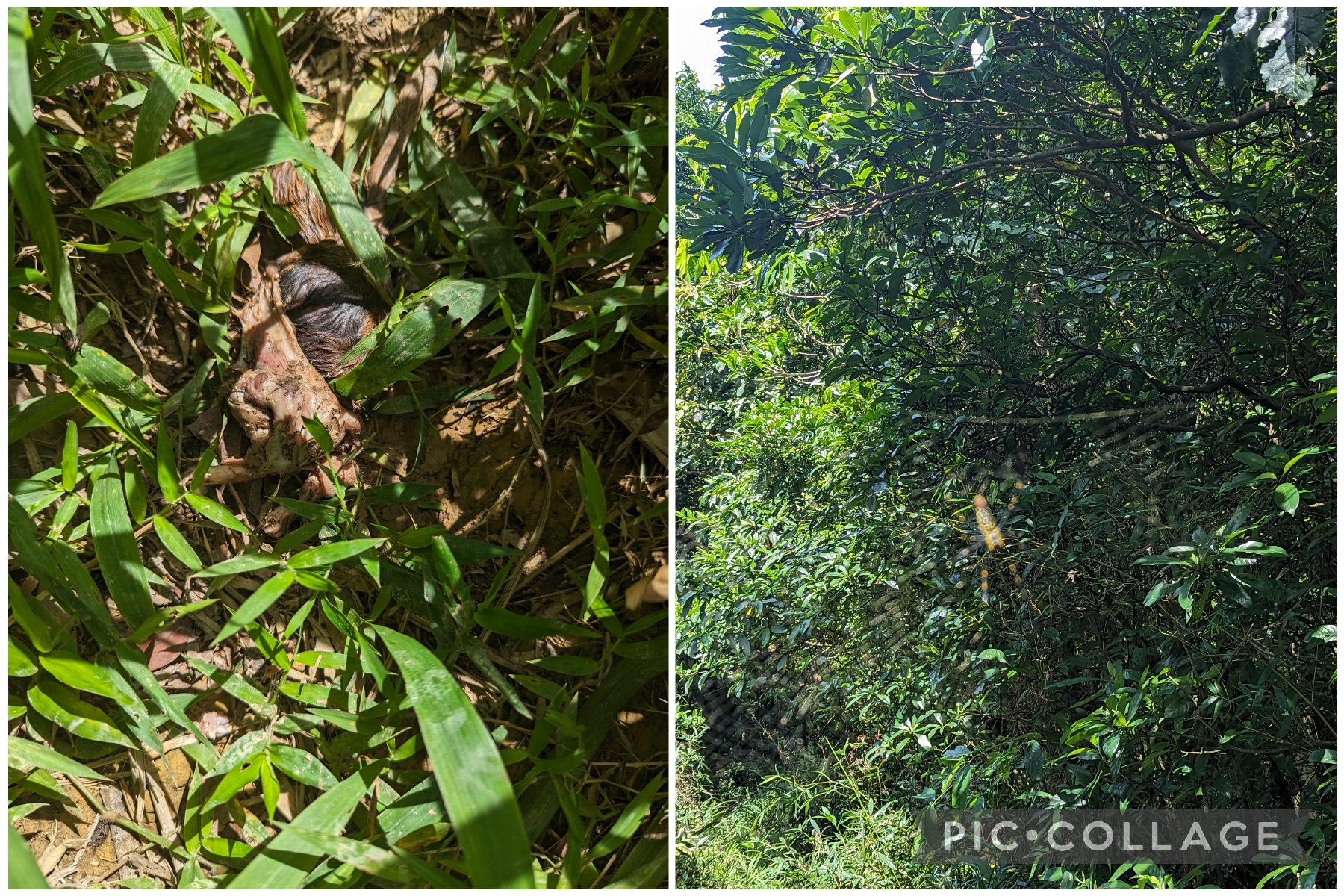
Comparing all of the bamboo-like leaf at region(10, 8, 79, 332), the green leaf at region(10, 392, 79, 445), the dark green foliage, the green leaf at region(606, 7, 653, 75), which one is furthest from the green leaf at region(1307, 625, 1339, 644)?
the green leaf at region(10, 392, 79, 445)

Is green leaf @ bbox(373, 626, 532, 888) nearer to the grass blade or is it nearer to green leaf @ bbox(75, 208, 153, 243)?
the grass blade

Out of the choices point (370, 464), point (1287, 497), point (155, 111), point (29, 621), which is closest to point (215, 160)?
point (155, 111)

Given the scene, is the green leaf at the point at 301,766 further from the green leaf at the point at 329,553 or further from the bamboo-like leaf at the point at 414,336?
the bamboo-like leaf at the point at 414,336

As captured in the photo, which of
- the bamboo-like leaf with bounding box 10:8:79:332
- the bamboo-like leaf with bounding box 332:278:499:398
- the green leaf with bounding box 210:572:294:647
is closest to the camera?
the bamboo-like leaf with bounding box 10:8:79:332

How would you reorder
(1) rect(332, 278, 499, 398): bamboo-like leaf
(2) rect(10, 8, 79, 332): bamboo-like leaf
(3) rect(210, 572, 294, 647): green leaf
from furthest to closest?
(1) rect(332, 278, 499, 398): bamboo-like leaf
(3) rect(210, 572, 294, 647): green leaf
(2) rect(10, 8, 79, 332): bamboo-like leaf

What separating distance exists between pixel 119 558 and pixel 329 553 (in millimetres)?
173

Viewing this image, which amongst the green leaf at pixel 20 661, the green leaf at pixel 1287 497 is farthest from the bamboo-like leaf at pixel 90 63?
the green leaf at pixel 1287 497

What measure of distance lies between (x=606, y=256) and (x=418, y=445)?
251 mm

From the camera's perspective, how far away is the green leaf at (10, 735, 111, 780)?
68 cm

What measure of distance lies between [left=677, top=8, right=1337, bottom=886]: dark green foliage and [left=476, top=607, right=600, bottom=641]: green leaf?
0.58 feet

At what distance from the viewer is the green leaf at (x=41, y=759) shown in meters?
0.68

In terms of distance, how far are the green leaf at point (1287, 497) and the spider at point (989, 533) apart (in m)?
0.17

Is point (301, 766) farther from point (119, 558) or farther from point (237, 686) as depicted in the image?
point (119, 558)

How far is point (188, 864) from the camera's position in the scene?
0.70 meters
